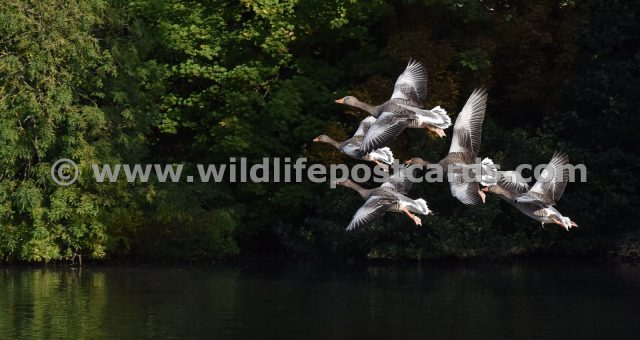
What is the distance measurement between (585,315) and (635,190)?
32.7 feet

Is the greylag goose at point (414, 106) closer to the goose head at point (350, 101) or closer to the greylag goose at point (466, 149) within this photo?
the goose head at point (350, 101)

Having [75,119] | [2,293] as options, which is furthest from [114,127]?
[2,293]

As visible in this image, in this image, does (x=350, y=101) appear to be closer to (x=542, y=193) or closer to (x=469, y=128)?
(x=469, y=128)

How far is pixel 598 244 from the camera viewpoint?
38719 millimetres

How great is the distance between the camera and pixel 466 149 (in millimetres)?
27859

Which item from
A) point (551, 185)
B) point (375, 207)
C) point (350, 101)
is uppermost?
point (350, 101)

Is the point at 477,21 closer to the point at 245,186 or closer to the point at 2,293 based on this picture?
the point at 245,186

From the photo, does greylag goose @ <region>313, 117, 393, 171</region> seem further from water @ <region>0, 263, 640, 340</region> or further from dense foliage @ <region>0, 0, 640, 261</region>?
dense foliage @ <region>0, 0, 640, 261</region>

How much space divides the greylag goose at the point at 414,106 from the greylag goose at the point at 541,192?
195cm

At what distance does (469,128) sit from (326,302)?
18.4ft

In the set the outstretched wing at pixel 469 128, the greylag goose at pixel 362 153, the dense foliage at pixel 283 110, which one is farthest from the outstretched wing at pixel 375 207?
the dense foliage at pixel 283 110

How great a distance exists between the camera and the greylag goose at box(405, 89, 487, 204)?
27.5 m

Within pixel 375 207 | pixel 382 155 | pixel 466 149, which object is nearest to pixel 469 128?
pixel 466 149

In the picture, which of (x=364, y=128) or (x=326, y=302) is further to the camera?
(x=326, y=302)
